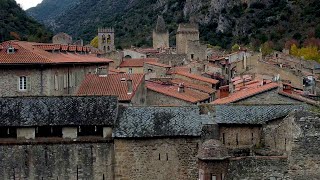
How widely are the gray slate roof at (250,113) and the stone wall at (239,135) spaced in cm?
28

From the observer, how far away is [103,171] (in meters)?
25.4

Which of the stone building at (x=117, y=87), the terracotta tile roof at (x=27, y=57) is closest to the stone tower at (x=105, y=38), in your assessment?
the stone building at (x=117, y=87)

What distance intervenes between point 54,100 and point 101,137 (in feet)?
8.67

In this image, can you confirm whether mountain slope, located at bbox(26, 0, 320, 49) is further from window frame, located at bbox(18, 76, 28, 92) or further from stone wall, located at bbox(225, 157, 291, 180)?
stone wall, located at bbox(225, 157, 291, 180)

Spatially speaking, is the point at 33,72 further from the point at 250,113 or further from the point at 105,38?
the point at 105,38

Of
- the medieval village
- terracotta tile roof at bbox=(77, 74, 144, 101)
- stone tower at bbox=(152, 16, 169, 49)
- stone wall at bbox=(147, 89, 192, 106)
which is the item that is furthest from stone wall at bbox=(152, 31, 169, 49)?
the medieval village

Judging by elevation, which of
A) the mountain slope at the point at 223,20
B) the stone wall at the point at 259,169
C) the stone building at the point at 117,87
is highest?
the mountain slope at the point at 223,20

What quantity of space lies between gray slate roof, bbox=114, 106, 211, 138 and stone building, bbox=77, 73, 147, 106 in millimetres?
9678

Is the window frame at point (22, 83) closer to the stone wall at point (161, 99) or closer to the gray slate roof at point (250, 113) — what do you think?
the stone wall at point (161, 99)

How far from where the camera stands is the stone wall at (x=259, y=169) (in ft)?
77.3

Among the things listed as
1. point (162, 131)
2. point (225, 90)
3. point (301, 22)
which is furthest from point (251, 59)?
point (301, 22)

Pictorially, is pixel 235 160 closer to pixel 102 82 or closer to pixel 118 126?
pixel 118 126

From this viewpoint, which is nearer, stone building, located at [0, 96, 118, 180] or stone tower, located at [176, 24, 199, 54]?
stone building, located at [0, 96, 118, 180]

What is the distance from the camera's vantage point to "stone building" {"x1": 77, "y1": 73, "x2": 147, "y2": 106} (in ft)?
121
